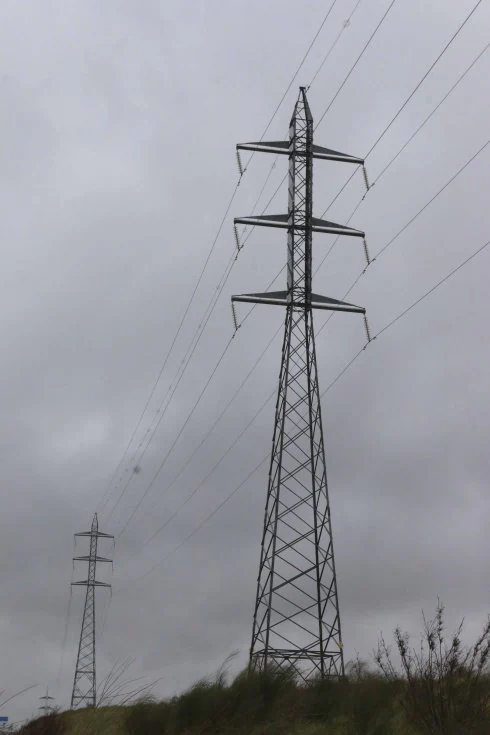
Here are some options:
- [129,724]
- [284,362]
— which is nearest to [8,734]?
[129,724]

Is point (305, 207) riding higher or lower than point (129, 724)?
higher

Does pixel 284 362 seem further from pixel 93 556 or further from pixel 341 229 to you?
pixel 93 556

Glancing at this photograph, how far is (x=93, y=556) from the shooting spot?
79625 millimetres

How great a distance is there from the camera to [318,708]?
2158 cm

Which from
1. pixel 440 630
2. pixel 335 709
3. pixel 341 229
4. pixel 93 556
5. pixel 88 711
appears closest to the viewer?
pixel 440 630

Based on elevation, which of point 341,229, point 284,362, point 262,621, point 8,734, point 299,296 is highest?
point 341,229

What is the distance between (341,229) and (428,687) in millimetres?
19529

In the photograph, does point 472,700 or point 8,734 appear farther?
point 8,734

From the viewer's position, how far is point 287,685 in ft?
72.8

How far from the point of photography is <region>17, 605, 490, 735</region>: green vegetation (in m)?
17.8

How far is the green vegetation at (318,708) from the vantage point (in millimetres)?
17844

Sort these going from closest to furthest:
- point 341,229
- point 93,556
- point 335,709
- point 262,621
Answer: point 335,709 → point 262,621 → point 341,229 → point 93,556

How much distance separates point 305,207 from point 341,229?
1648 millimetres

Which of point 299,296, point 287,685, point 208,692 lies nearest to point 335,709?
point 287,685
